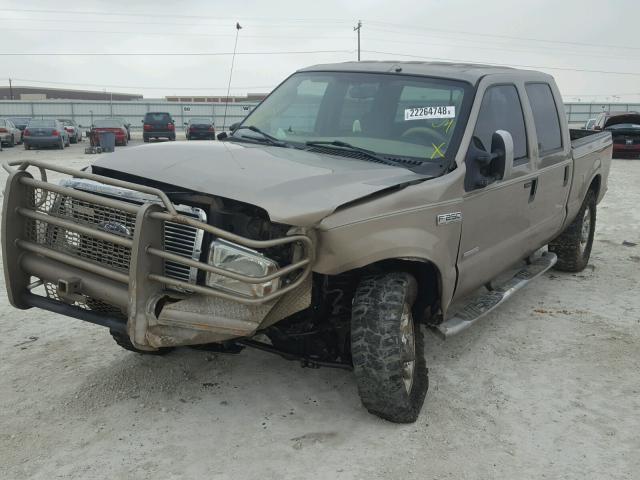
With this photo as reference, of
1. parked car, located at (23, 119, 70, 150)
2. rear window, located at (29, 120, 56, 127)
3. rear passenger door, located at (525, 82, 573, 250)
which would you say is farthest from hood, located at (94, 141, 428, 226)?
rear window, located at (29, 120, 56, 127)

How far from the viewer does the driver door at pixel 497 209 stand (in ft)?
13.8

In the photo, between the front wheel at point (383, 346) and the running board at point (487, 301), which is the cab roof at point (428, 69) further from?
the front wheel at point (383, 346)

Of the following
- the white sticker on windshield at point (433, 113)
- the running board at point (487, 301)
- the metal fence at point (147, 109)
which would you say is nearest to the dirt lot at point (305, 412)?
the running board at point (487, 301)

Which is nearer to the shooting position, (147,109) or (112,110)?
(112,110)

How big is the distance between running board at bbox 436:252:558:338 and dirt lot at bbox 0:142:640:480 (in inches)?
14.5

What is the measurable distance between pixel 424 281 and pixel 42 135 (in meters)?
26.9

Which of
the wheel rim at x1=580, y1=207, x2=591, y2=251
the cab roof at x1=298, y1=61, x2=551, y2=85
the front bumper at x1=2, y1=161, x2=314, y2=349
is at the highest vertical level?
the cab roof at x1=298, y1=61, x2=551, y2=85

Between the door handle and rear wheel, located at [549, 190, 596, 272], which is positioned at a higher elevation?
the door handle

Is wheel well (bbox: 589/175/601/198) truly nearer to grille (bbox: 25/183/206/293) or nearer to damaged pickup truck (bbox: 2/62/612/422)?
damaged pickup truck (bbox: 2/62/612/422)

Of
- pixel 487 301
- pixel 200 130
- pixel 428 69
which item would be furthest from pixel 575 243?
pixel 200 130

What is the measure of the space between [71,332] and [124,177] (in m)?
1.91

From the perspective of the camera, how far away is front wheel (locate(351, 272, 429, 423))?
345cm

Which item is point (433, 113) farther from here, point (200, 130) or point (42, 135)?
point (200, 130)

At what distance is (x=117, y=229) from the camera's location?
10.7 feet
